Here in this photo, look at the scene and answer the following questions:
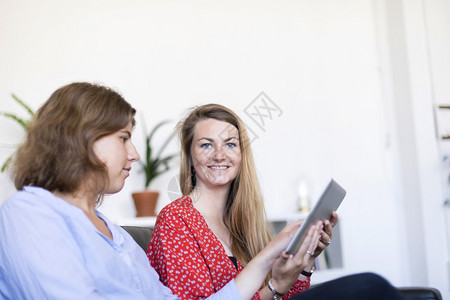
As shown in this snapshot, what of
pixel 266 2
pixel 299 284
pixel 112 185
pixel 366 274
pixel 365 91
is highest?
pixel 266 2

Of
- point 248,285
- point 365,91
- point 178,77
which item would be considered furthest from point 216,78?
point 248,285

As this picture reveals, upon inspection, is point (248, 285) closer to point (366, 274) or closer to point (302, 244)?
point (302, 244)

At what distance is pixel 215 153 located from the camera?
1.82m

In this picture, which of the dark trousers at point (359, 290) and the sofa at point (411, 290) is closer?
the dark trousers at point (359, 290)

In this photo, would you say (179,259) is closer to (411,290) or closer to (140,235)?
(140,235)

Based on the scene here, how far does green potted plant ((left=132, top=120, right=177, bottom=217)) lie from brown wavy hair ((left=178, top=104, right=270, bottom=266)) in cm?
131

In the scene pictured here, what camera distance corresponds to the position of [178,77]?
3576mm

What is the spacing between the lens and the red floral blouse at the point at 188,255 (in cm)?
153

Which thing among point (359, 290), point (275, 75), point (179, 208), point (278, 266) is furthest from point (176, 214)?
point (275, 75)

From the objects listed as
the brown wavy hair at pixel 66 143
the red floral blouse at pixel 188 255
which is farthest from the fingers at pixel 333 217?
the brown wavy hair at pixel 66 143

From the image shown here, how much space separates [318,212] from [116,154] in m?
0.58

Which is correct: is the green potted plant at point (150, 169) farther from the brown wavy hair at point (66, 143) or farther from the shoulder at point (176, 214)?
the brown wavy hair at point (66, 143)

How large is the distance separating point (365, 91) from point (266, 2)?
0.99 m

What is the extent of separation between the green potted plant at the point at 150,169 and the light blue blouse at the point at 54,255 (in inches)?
78.8
